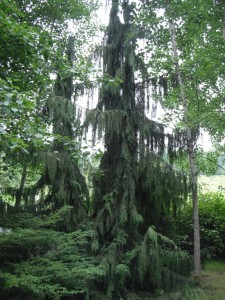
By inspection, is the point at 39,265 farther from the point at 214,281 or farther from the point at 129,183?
the point at 214,281

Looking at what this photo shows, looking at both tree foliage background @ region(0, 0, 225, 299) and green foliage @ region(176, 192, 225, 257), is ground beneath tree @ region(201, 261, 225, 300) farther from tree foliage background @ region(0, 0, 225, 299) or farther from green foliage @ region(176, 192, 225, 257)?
tree foliage background @ region(0, 0, 225, 299)

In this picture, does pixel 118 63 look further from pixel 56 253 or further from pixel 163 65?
pixel 56 253

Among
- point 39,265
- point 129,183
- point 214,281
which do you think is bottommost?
point 214,281

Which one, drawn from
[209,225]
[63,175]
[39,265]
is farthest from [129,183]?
[209,225]

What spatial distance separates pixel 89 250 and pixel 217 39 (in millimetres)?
5930

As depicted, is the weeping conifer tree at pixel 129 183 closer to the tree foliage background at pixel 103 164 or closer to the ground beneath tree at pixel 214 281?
the tree foliage background at pixel 103 164

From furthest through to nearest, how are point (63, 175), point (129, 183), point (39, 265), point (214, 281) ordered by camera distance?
point (214, 281) < point (129, 183) < point (63, 175) < point (39, 265)

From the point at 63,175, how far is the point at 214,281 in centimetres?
455

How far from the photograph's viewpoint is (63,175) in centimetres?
575

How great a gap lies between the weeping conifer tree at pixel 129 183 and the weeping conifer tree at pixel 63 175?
1.14ft

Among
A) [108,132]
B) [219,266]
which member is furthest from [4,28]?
[219,266]

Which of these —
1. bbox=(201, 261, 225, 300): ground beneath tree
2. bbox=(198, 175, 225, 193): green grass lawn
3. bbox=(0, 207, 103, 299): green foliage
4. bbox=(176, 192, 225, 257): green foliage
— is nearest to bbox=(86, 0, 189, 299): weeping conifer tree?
bbox=(0, 207, 103, 299): green foliage

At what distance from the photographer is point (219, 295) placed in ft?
20.9

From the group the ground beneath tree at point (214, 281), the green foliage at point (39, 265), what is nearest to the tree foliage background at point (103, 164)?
the green foliage at point (39, 265)
